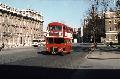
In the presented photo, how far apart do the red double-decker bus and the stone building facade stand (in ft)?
152

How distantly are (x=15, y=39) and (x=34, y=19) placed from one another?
25.9 m

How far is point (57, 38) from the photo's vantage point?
42.5m

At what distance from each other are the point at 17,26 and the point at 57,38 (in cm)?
6200

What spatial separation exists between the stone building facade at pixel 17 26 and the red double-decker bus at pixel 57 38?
1822 inches

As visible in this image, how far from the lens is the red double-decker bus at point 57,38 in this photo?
137ft

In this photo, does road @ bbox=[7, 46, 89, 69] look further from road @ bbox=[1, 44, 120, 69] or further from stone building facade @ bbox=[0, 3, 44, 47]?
stone building facade @ bbox=[0, 3, 44, 47]

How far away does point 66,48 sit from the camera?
4462cm

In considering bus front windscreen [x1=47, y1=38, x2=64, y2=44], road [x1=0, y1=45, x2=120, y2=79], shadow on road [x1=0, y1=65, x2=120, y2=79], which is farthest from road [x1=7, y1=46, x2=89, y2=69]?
bus front windscreen [x1=47, y1=38, x2=64, y2=44]

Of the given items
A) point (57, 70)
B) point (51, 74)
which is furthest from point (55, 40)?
point (51, 74)

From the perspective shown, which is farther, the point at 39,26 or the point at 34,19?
the point at 39,26

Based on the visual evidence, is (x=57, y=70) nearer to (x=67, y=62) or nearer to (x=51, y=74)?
(x=51, y=74)

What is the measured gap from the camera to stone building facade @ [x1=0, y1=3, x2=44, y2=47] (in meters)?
91.0

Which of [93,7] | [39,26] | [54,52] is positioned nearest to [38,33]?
[39,26]

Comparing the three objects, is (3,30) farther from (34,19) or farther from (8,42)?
(34,19)
